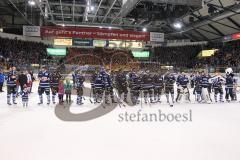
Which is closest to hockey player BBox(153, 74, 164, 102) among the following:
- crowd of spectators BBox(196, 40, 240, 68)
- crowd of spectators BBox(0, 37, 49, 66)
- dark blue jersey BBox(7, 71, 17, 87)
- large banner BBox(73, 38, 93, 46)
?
dark blue jersey BBox(7, 71, 17, 87)

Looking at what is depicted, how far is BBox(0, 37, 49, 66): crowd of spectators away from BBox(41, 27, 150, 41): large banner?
23.6 ft

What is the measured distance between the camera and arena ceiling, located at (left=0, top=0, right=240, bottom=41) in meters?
19.2

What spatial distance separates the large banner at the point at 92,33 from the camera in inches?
804

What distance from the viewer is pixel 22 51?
29281 millimetres

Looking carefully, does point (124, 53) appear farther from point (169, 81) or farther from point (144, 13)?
point (169, 81)

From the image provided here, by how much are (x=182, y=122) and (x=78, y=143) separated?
3.48 m

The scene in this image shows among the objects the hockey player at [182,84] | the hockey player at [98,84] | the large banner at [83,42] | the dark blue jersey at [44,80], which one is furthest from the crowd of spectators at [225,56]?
the dark blue jersey at [44,80]

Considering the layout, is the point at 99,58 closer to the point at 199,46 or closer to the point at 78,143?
the point at 199,46

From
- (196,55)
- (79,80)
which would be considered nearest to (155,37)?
(79,80)

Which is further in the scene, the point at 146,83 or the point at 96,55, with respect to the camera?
the point at 96,55

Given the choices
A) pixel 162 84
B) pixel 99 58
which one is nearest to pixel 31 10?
pixel 99 58

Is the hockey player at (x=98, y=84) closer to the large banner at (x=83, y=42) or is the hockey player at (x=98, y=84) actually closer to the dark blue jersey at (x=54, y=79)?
the dark blue jersey at (x=54, y=79)

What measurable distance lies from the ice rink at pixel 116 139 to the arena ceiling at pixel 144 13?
10.5 metres

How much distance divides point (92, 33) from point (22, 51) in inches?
455
